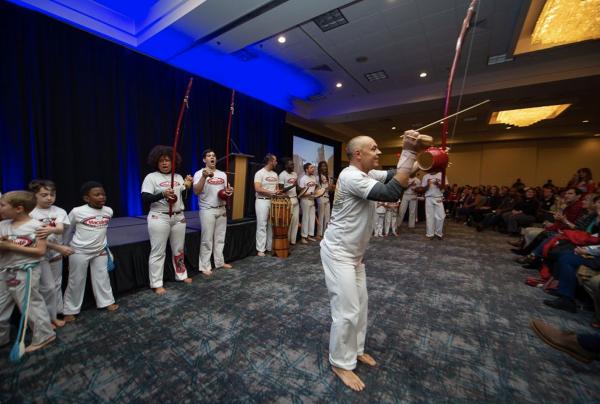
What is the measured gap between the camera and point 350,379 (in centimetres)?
158

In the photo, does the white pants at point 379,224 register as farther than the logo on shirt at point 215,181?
Yes

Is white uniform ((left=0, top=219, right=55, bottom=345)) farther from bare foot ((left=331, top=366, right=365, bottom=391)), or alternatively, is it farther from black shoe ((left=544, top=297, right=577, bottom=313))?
black shoe ((left=544, top=297, right=577, bottom=313))

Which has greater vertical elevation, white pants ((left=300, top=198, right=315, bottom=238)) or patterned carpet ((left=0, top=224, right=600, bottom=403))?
white pants ((left=300, top=198, right=315, bottom=238))

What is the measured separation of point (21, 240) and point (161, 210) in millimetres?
1068

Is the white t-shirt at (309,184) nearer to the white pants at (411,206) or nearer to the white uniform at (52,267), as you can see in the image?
the white pants at (411,206)

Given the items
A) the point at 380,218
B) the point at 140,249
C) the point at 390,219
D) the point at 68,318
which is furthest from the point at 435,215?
the point at 68,318

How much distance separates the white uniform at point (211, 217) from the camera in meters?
3.35

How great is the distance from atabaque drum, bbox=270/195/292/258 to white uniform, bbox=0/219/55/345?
2.73m

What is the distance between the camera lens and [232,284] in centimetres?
311

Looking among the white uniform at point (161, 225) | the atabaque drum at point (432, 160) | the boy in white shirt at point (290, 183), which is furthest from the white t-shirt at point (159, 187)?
the atabaque drum at point (432, 160)

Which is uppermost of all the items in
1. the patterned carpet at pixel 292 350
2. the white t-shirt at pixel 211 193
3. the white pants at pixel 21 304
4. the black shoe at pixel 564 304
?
the white t-shirt at pixel 211 193

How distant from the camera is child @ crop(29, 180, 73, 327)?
2.02 m

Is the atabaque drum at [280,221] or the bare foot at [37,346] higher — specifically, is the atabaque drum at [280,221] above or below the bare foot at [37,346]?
above

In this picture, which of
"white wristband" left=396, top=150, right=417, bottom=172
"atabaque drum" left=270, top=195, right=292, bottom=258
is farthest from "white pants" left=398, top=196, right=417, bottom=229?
"white wristband" left=396, top=150, right=417, bottom=172
